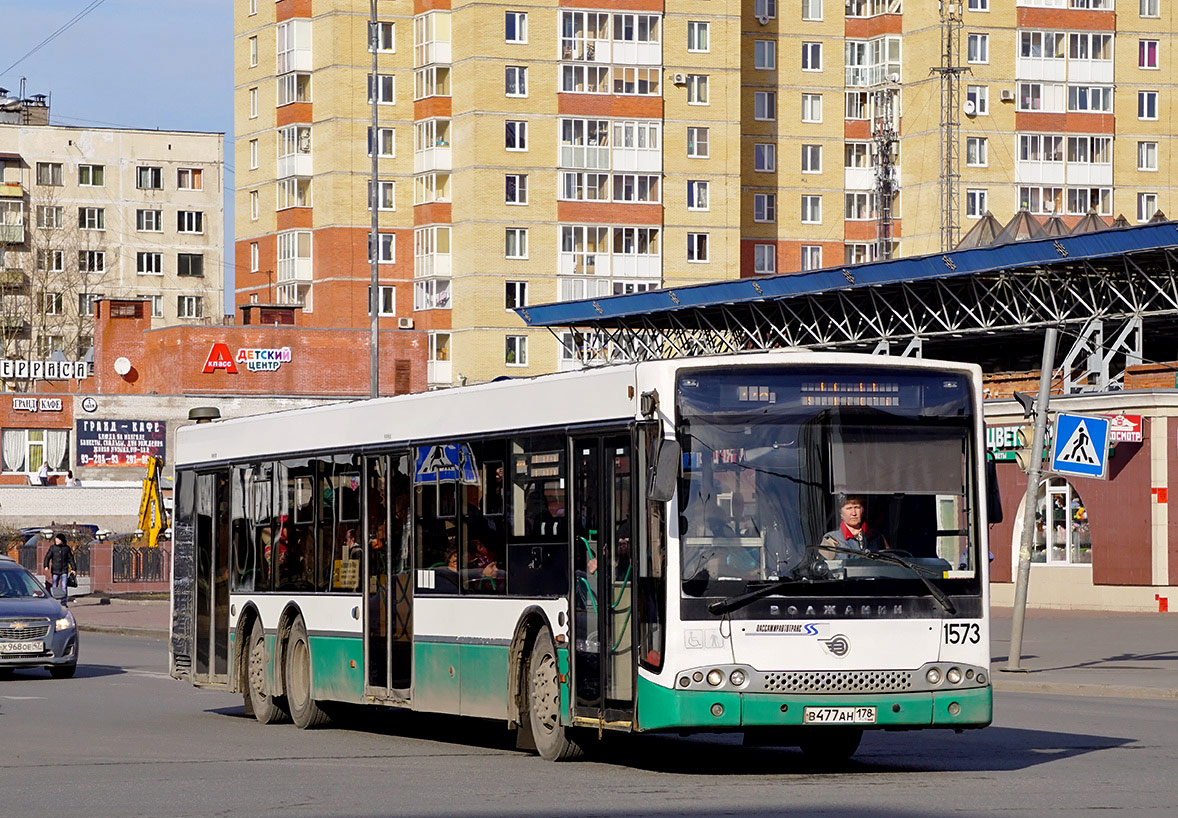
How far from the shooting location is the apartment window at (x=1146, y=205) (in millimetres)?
96812

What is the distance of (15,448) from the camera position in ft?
310

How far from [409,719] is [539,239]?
2866 inches

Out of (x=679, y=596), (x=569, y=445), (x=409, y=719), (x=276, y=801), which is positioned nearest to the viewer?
(x=276, y=801)

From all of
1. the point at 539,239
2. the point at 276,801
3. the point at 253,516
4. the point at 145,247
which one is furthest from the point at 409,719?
the point at 145,247

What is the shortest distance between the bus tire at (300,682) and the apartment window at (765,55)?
82.5 metres

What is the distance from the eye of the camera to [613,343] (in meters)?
73.3

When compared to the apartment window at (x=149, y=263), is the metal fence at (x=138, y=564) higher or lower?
lower

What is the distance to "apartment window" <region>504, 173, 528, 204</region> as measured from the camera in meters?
91.4

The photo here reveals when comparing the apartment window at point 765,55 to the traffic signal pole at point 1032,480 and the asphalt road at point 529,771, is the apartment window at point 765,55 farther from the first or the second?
the asphalt road at point 529,771

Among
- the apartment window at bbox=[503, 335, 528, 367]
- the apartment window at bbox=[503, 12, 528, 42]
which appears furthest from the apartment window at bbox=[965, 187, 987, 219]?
the apartment window at bbox=[503, 12, 528, 42]

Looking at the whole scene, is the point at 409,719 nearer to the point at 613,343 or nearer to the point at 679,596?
the point at 679,596

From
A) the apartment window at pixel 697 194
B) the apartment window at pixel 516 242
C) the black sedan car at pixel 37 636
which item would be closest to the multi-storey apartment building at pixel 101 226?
the apartment window at pixel 516 242

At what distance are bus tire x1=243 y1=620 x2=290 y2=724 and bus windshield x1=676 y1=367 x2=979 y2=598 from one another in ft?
22.8

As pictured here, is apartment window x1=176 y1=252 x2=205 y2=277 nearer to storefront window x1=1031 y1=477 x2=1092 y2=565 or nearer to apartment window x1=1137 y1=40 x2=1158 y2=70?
apartment window x1=1137 y1=40 x2=1158 y2=70
